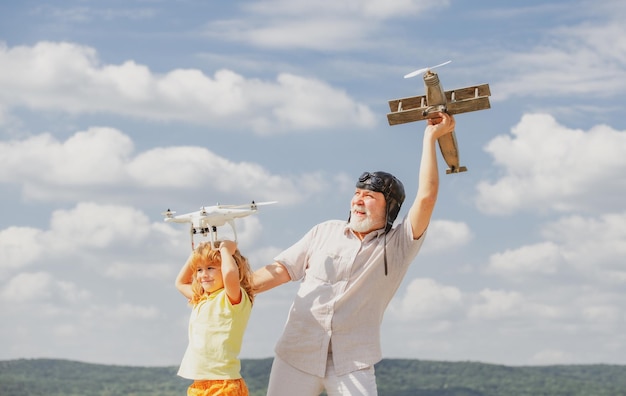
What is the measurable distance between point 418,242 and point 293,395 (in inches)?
53.8

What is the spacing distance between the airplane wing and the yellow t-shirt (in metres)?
1.68

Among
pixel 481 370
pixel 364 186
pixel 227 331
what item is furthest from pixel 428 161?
pixel 481 370

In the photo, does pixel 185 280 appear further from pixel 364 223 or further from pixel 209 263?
pixel 364 223

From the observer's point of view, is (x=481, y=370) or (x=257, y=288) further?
(x=481, y=370)

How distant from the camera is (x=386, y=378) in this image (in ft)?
275

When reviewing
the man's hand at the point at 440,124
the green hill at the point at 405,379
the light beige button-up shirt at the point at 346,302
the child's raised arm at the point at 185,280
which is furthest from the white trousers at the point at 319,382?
the green hill at the point at 405,379

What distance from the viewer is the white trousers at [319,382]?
6621mm

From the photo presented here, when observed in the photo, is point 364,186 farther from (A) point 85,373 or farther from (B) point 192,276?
(A) point 85,373

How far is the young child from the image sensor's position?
6.48 metres

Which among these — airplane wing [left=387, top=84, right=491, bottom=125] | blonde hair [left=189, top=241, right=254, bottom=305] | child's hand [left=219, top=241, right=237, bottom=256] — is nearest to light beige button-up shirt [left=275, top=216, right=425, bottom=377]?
blonde hair [left=189, top=241, right=254, bottom=305]

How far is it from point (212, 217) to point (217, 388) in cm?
118

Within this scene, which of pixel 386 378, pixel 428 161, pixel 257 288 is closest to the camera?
pixel 428 161

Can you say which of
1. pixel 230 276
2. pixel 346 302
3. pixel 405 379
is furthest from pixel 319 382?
pixel 405 379

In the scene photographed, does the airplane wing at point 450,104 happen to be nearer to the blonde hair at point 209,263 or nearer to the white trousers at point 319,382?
the blonde hair at point 209,263
